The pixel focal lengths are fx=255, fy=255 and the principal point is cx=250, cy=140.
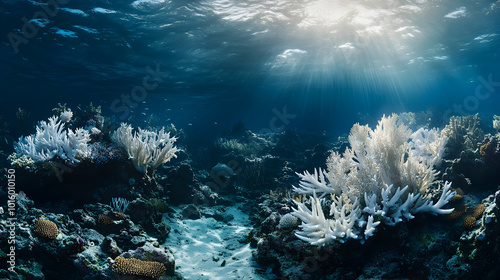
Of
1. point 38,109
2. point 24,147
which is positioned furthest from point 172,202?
point 38,109

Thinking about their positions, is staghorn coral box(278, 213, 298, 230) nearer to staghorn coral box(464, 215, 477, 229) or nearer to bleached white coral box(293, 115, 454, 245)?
bleached white coral box(293, 115, 454, 245)

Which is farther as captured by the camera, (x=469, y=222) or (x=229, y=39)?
(x=229, y=39)

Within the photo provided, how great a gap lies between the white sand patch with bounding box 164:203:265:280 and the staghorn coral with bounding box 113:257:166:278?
32.4 inches

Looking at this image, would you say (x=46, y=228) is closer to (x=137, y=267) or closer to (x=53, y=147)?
(x=137, y=267)

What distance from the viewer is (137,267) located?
367 cm

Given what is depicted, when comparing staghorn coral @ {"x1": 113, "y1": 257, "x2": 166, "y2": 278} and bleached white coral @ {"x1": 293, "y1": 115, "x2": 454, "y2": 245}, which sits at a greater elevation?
bleached white coral @ {"x1": 293, "y1": 115, "x2": 454, "y2": 245}

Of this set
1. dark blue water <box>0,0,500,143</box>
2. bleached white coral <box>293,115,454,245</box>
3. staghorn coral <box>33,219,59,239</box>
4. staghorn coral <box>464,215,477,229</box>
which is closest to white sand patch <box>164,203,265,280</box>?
bleached white coral <box>293,115,454,245</box>

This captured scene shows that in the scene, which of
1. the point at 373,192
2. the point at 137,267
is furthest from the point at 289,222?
the point at 137,267

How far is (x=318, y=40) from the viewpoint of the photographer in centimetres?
1864

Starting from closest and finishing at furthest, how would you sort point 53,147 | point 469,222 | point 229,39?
point 469,222 → point 53,147 → point 229,39

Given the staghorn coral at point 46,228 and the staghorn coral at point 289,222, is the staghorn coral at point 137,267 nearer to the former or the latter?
the staghorn coral at point 46,228

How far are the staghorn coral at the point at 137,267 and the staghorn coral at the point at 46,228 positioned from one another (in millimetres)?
992

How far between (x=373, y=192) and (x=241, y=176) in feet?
29.2

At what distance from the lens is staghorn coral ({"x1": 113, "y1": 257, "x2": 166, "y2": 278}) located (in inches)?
142
